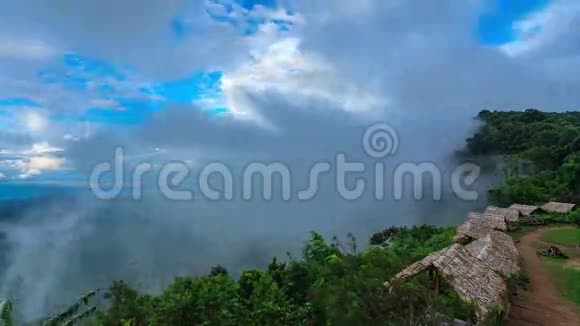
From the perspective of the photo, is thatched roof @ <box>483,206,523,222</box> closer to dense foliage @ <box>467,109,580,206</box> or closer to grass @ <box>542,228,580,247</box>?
grass @ <box>542,228,580,247</box>

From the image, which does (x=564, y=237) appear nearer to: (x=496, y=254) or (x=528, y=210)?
(x=528, y=210)

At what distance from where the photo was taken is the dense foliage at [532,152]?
5125 cm

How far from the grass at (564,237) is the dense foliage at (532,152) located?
16.1m

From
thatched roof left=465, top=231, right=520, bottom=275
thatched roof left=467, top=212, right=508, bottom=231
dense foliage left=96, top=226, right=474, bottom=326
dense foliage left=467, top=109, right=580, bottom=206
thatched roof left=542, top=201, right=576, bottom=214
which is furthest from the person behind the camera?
dense foliage left=467, top=109, right=580, bottom=206

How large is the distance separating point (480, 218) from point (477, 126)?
66.1 metres

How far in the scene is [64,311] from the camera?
16.7 meters

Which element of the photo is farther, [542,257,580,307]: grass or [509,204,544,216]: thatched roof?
[509,204,544,216]: thatched roof

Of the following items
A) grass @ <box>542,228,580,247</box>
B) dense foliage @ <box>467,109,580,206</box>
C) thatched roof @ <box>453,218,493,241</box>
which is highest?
dense foliage @ <box>467,109,580,206</box>

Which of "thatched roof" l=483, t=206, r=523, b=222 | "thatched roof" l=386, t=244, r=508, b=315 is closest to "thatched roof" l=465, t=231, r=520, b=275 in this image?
→ "thatched roof" l=386, t=244, r=508, b=315

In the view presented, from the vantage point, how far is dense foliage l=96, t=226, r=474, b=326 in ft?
28.0

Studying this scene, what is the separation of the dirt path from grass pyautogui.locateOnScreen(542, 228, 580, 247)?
32.7 feet

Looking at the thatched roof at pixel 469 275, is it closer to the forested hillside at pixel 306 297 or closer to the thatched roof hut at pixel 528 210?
the forested hillside at pixel 306 297

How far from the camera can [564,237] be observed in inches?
1289

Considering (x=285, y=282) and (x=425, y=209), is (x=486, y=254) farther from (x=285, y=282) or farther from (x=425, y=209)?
(x=425, y=209)
